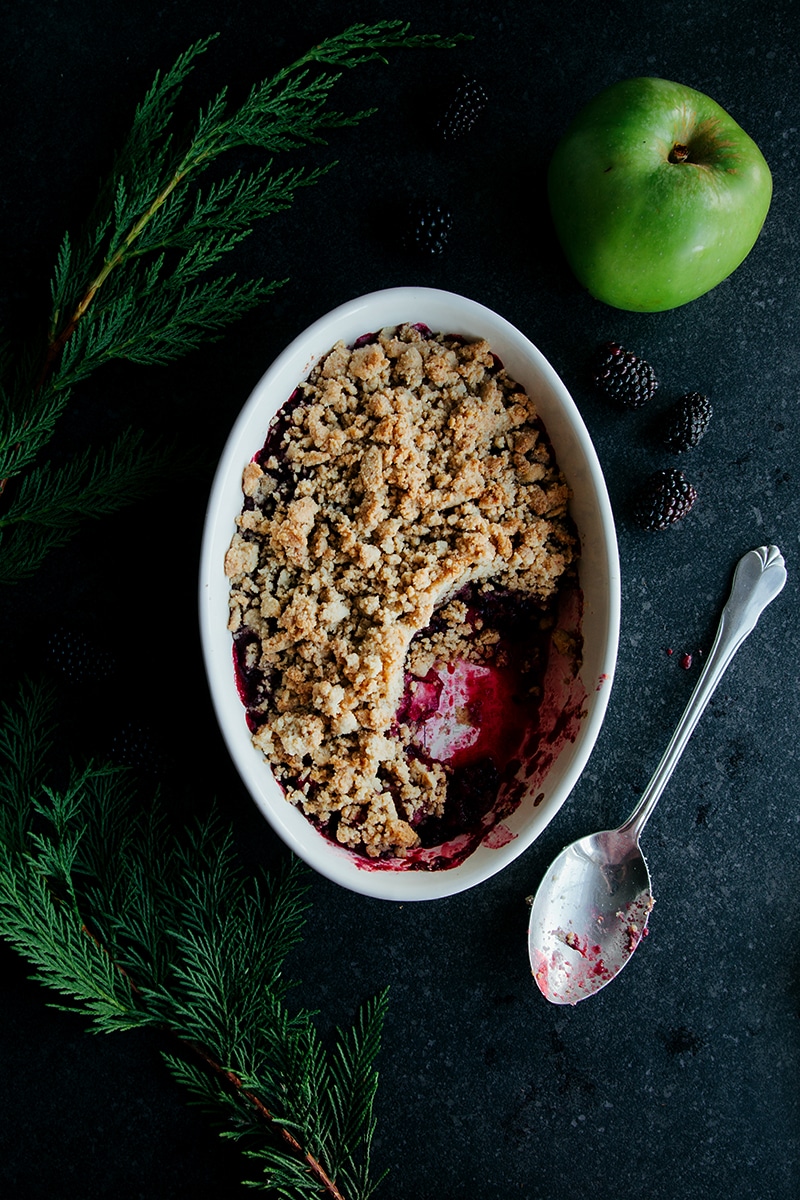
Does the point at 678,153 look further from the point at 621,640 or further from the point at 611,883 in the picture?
the point at 611,883

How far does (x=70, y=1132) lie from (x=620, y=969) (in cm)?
103

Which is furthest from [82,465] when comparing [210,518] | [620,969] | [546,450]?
[620,969]

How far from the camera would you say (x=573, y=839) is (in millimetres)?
1574

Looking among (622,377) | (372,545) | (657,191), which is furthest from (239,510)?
(657,191)

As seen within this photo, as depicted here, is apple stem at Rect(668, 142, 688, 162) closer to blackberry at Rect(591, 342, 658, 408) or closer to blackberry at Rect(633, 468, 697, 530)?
blackberry at Rect(591, 342, 658, 408)

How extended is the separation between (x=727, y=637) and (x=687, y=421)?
1.29ft

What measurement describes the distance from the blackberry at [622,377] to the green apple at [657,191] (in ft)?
0.34

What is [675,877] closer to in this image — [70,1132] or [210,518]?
[210,518]

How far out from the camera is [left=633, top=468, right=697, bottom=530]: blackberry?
59.8 inches

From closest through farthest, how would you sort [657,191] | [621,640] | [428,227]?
[657,191] → [428,227] → [621,640]

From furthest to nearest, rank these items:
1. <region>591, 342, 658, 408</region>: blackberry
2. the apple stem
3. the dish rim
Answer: <region>591, 342, 658, 408</region>: blackberry, the apple stem, the dish rim

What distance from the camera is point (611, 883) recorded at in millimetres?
1557

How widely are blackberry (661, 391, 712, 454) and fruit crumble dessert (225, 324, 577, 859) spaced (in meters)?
0.27

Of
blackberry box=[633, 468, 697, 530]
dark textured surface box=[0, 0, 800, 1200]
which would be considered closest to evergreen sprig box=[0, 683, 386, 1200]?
dark textured surface box=[0, 0, 800, 1200]
